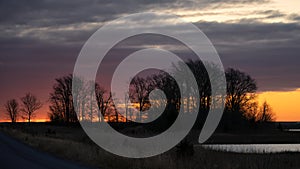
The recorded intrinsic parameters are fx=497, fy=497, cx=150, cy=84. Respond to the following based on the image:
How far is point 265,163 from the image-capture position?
21.2m

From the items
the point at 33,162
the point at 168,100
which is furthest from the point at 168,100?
the point at 33,162

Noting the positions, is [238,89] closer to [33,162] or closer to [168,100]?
[168,100]

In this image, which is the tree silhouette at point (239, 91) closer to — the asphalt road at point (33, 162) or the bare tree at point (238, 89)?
the bare tree at point (238, 89)

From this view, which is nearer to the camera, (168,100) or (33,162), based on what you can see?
(33,162)

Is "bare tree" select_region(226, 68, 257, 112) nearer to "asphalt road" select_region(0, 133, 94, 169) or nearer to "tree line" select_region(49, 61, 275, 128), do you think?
"tree line" select_region(49, 61, 275, 128)

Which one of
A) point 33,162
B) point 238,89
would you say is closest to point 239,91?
point 238,89

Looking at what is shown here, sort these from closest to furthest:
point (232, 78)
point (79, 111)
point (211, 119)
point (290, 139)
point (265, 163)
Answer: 1. point (265, 163)
2. point (290, 139)
3. point (211, 119)
4. point (232, 78)
5. point (79, 111)

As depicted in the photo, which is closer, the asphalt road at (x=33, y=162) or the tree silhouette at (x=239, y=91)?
the asphalt road at (x=33, y=162)

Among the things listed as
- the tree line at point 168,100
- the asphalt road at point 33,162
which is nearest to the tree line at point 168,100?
the tree line at point 168,100

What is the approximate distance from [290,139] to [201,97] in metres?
17.1

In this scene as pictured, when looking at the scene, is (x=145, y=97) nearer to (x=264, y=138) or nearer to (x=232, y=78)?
(x=232, y=78)

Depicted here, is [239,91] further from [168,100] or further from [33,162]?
[33,162]

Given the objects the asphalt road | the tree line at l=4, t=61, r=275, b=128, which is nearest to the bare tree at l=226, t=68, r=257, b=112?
the tree line at l=4, t=61, r=275, b=128

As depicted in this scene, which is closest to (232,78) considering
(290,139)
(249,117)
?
(249,117)
